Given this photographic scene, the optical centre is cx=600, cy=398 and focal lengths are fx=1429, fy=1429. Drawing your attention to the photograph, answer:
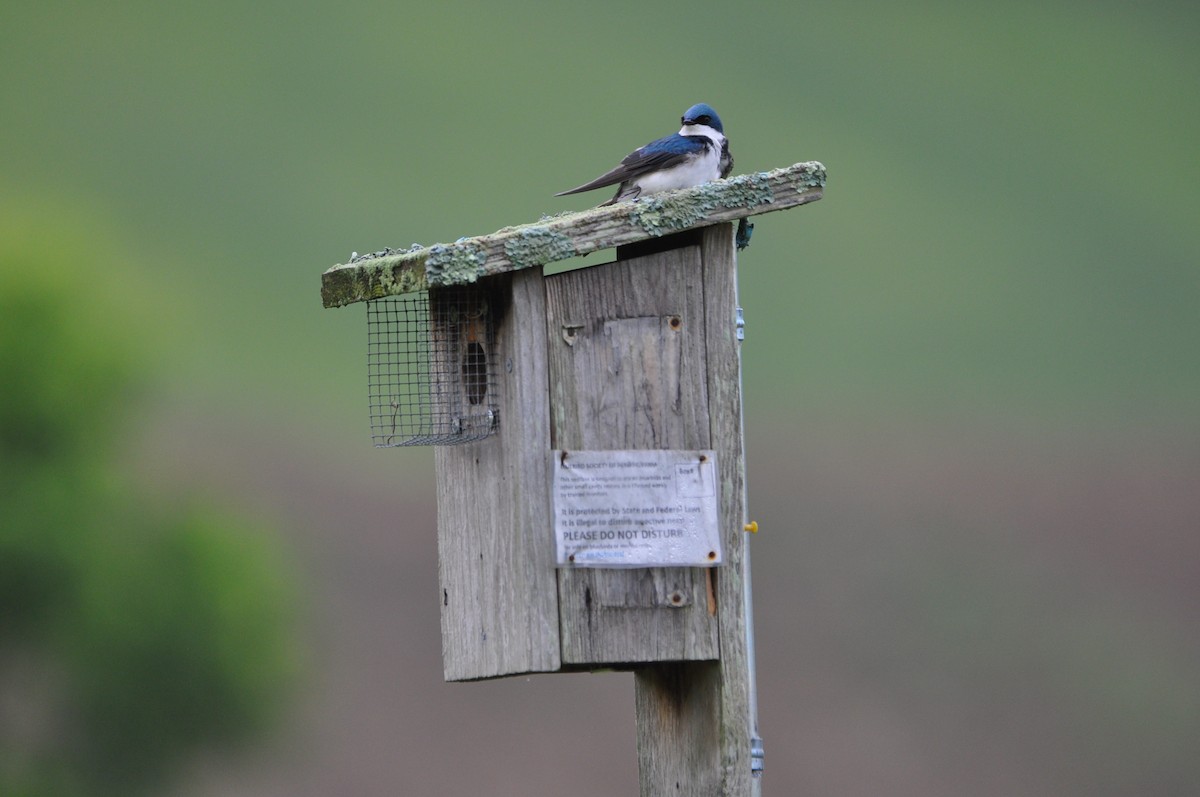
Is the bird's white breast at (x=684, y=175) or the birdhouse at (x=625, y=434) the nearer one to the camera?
the birdhouse at (x=625, y=434)

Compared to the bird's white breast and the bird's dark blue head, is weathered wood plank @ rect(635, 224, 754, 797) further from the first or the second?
the bird's dark blue head

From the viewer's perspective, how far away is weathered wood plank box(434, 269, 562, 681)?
3531 millimetres

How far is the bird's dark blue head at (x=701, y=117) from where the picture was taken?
4207 millimetres

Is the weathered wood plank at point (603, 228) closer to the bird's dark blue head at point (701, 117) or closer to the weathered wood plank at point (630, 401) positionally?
the weathered wood plank at point (630, 401)

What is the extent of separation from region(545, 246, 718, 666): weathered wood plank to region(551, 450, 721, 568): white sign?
0.14 feet

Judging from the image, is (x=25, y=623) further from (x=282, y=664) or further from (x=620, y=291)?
(x=620, y=291)

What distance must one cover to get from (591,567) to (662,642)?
0.84 feet

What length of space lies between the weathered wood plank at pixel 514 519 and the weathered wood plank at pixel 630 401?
0.14 feet

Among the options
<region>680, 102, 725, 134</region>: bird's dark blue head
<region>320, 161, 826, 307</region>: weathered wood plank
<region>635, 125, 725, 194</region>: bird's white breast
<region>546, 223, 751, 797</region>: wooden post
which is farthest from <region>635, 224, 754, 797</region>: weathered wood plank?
<region>680, 102, 725, 134</region>: bird's dark blue head

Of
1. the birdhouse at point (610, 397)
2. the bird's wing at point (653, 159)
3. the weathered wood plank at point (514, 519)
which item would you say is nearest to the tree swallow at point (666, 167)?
the bird's wing at point (653, 159)

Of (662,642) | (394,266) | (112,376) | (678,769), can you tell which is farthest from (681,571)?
(112,376)

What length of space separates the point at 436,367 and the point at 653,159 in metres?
0.84

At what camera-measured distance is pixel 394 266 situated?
3625 millimetres

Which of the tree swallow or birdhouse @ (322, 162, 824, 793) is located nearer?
birdhouse @ (322, 162, 824, 793)
